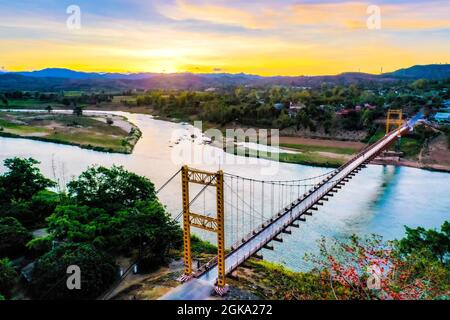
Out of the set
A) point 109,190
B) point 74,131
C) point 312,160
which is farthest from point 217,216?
point 74,131

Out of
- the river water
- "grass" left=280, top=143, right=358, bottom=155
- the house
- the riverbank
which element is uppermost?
the house

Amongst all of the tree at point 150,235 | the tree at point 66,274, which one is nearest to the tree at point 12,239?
the tree at point 66,274

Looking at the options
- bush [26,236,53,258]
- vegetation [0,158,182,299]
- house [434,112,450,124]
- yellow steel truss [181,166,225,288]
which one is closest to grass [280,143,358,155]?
house [434,112,450,124]

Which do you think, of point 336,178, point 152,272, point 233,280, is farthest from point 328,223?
point 152,272
